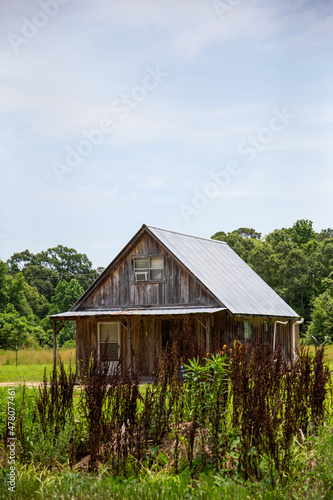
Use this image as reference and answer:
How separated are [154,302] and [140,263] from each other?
1636 millimetres

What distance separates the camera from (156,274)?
23875 mm

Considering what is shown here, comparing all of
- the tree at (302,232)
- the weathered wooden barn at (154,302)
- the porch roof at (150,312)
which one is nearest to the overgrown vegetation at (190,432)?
the porch roof at (150,312)

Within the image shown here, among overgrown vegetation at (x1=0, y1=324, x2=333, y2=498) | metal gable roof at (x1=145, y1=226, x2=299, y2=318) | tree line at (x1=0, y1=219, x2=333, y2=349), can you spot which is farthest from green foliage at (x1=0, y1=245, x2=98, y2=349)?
overgrown vegetation at (x1=0, y1=324, x2=333, y2=498)

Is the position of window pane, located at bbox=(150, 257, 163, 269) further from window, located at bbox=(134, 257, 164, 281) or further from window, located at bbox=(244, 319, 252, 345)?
window, located at bbox=(244, 319, 252, 345)

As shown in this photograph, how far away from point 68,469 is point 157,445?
1339 millimetres

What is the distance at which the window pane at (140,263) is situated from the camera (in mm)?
24078

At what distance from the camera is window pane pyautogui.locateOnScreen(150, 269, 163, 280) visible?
78.0 ft

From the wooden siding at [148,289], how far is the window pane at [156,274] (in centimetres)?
23

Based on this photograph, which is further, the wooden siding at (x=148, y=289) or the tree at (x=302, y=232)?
the tree at (x=302, y=232)

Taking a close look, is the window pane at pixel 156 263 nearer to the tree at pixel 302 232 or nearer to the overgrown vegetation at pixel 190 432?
the overgrown vegetation at pixel 190 432

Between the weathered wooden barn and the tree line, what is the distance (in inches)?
751

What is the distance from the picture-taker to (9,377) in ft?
69.6

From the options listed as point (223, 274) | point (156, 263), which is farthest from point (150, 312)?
point (223, 274)

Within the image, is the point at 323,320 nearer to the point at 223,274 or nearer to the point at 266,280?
the point at 266,280
